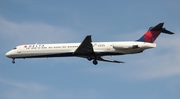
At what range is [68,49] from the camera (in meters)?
51.5

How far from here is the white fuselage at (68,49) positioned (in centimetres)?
4800

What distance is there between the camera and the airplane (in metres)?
48.0

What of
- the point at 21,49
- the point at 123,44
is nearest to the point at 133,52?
the point at 123,44

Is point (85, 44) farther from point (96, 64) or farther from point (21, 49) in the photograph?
point (21, 49)

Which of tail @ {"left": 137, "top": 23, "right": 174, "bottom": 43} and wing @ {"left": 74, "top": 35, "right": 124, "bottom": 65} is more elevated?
tail @ {"left": 137, "top": 23, "right": 174, "bottom": 43}

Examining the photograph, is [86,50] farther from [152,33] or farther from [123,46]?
[152,33]

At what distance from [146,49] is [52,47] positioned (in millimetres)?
12816

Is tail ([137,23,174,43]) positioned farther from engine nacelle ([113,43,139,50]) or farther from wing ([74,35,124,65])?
wing ([74,35,124,65])

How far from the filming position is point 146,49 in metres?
48.1

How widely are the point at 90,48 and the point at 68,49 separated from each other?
358cm

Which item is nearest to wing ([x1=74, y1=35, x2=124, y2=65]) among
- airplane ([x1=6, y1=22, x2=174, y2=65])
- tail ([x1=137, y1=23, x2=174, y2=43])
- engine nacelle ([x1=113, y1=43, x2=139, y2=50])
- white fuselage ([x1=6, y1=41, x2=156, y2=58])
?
airplane ([x1=6, y1=22, x2=174, y2=65])

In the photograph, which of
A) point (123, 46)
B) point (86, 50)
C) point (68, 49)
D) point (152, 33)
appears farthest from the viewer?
point (68, 49)

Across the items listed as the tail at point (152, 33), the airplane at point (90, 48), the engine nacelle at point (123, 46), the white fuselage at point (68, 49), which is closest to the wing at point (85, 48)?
the airplane at point (90, 48)

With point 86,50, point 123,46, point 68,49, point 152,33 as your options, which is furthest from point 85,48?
point 152,33
